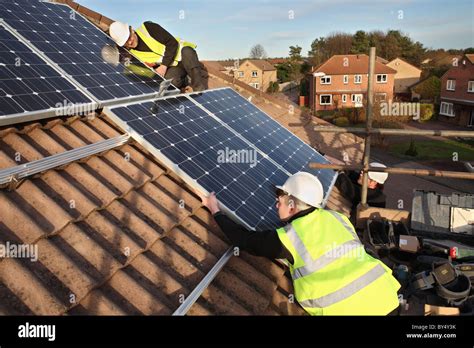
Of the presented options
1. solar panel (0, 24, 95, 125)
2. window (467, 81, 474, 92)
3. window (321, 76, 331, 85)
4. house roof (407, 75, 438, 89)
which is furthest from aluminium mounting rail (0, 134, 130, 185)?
house roof (407, 75, 438, 89)

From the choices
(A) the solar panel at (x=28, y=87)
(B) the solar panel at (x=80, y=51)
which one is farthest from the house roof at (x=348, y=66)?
(A) the solar panel at (x=28, y=87)

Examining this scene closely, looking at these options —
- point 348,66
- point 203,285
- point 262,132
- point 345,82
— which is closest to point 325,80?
point 345,82

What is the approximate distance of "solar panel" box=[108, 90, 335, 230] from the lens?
4.97 metres

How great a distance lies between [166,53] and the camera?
9.33m

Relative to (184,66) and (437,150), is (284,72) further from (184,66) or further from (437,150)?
(184,66)

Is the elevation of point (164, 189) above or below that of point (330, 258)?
above

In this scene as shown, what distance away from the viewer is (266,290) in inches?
167

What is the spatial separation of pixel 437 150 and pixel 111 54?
35013mm

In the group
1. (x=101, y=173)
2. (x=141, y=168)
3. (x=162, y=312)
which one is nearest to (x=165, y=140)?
(x=141, y=168)

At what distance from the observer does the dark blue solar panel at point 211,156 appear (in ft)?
16.4

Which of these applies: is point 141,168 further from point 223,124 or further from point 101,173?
point 223,124

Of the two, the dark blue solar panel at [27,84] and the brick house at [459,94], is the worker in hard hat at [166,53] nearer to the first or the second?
the dark blue solar panel at [27,84]

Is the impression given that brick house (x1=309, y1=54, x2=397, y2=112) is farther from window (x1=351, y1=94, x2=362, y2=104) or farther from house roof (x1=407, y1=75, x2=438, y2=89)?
house roof (x1=407, y1=75, x2=438, y2=89)
